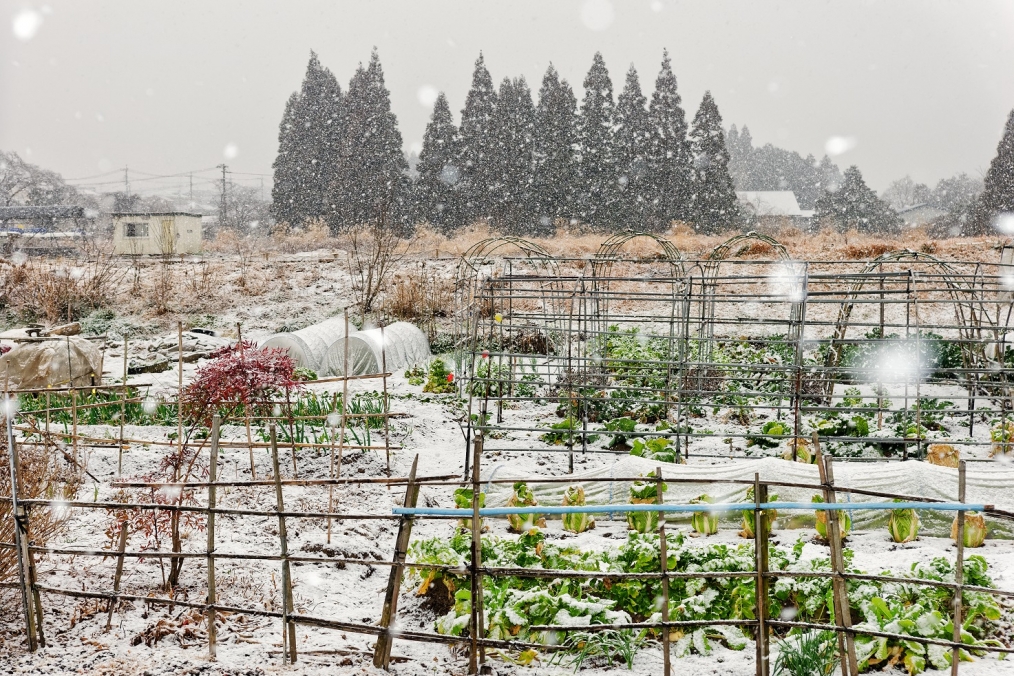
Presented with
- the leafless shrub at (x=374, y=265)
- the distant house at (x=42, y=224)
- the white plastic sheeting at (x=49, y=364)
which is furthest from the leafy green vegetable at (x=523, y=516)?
the distant house at (x=42, y=224)

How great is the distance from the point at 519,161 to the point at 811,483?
30.3m

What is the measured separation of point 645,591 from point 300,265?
1727 cm

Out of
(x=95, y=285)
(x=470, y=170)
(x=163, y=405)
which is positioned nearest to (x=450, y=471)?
(x=163, y=405)

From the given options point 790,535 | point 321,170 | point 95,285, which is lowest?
point 790,535

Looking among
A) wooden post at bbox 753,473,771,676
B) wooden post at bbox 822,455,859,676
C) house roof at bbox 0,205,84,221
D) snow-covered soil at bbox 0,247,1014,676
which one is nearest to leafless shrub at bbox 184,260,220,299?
snow-covered soil at bbox 0,247,1014,676

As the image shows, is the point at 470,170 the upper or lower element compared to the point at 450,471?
upper

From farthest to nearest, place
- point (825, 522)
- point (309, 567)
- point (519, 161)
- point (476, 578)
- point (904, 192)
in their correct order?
1. point (904, 192)
2. point (519, 161)
3. point (825, 522)
4. point (309, 567)
5. point (476, 578)

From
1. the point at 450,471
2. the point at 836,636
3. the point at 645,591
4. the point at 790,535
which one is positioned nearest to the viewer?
the point at 836,636

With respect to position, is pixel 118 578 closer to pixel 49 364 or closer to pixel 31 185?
pixel 49 364

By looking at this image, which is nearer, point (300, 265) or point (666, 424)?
point (666, 424)

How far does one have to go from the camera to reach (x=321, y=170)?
35031 millimetres

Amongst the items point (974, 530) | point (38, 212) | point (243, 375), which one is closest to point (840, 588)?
point (974, 530)

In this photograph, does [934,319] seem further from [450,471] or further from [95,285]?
[95,285]

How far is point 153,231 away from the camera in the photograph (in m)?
28.5
